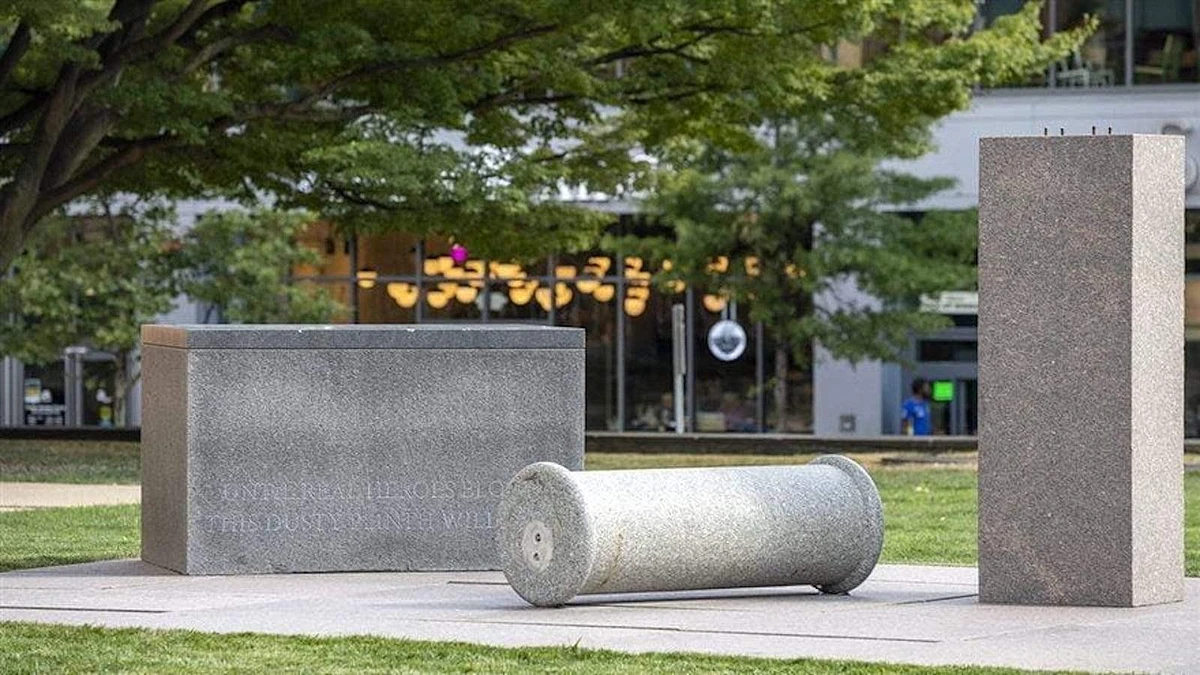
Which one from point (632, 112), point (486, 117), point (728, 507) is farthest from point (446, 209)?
point (728, 507)

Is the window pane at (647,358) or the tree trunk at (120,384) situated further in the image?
the window pane at (647,358)

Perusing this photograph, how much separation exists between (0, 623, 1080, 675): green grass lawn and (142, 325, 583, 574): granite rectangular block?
3.18 m

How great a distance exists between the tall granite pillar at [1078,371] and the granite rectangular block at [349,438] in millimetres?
3109

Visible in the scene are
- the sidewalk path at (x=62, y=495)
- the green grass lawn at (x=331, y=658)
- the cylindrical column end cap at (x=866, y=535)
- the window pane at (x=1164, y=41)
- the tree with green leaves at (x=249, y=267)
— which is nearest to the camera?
the green grass lawn at (x=331, y=658)

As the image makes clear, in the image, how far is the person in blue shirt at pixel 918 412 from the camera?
149ft

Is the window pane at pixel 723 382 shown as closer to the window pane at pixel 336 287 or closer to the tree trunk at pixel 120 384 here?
the window pane at pixel 336 287

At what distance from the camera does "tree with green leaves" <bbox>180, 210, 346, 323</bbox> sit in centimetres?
4347

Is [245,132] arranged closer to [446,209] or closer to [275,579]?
[446,209]

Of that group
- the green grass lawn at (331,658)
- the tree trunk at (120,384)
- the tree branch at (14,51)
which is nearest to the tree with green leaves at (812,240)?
the tree trunk at (120,384)

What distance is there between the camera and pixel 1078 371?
40.7 feet

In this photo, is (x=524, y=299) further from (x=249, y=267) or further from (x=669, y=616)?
(x=669, y=616)

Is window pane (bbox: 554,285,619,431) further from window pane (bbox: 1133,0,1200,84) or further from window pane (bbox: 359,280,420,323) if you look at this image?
window pane (bbox: 1133,0,1200,84)

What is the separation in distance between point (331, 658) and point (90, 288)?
32.5 meters

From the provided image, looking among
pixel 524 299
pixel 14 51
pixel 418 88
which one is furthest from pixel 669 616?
pixel 524 299
